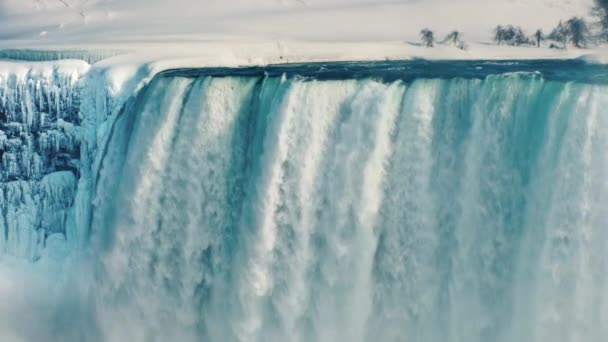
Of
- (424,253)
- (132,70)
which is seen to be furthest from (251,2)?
(424,253)

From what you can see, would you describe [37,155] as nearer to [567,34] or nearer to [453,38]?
[453,38]

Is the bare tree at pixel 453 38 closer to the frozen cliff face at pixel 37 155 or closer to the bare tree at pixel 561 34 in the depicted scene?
the bare tree at pixel 561 34

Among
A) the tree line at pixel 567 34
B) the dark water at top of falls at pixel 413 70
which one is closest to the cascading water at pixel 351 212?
the dark water at top of falls at pixel 413 70

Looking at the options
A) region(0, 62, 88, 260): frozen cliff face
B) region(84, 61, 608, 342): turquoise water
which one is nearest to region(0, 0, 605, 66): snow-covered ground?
region(0, 62, 88, 260): frozen cliff face

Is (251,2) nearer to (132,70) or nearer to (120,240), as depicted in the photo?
(132,70)

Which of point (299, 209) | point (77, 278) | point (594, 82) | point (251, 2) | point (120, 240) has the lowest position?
point (77, 278)

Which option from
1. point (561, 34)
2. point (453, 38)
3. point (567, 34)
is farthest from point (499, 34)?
point (567, 34)
